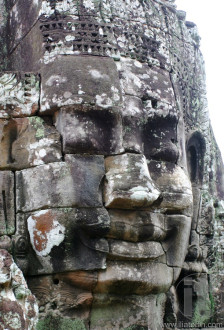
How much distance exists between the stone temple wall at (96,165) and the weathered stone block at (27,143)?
11 millimetres

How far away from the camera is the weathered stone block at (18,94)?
795cm

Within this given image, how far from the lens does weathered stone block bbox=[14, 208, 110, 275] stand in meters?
7.44

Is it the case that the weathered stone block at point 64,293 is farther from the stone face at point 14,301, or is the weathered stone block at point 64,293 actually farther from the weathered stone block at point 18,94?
the weathered stone block at point 18,94

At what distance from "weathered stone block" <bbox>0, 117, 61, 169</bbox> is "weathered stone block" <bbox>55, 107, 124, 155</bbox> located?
0.13m

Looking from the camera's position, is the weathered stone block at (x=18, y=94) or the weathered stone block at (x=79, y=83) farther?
the weathered stone block at (x=18, y=94)

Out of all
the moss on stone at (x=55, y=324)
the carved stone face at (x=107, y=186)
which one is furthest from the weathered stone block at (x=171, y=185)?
the moss on stone at (x=55, y=324)

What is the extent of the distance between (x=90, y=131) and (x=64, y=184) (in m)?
0.63

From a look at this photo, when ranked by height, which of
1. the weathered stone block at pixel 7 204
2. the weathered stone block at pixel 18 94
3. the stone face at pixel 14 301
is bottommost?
the stone face at pixel 14 301

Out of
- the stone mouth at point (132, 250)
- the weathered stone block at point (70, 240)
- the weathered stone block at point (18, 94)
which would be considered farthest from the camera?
the weathered stone block at point (18, 94)

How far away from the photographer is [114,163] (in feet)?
25.5

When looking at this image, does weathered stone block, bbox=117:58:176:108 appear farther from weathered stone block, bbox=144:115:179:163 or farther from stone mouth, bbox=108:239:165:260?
stone mouth, bbox=108:239:165:260

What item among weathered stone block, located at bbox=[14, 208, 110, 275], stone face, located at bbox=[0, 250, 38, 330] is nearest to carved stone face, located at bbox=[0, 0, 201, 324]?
weathered stone block, located at bbox=[14, 208, 110, 275]

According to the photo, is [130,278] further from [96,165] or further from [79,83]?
[79,83]

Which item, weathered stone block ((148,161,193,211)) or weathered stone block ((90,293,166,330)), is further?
weathered stone block ((148,161,193,211))
